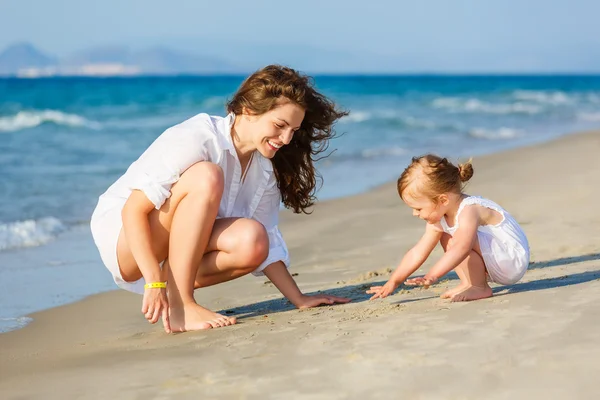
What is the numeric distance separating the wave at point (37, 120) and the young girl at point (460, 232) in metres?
16.6

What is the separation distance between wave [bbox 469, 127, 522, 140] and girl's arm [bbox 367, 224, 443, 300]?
1312cm

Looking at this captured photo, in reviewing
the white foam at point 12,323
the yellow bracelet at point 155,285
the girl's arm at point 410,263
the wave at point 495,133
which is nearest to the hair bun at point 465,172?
the girl's arm at point 410,263

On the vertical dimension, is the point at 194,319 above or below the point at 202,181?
below

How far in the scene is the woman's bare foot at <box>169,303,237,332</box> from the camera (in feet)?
12.1

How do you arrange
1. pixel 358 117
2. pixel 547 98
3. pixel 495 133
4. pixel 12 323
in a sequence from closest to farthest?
1. pixel 12 323
2. pixel 495 133
3. pixel 358 117
4. pixel 547 98

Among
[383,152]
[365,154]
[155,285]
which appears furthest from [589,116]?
[155,285]

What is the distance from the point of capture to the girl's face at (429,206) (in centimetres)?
389

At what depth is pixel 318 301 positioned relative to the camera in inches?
158

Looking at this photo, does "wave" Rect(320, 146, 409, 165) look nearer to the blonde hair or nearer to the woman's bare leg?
the blonde hair

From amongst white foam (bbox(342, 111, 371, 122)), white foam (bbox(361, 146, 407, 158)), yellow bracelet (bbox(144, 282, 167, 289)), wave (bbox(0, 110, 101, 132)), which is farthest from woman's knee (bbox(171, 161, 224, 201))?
white foam (bbox(342, 111, 371, 122))

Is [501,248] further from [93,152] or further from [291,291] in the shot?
[93,152]

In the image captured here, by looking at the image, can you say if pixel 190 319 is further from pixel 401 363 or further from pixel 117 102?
pixel 117 102

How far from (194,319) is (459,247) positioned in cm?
120

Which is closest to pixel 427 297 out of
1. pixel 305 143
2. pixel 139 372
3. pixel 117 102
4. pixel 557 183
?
pixel 305 143
